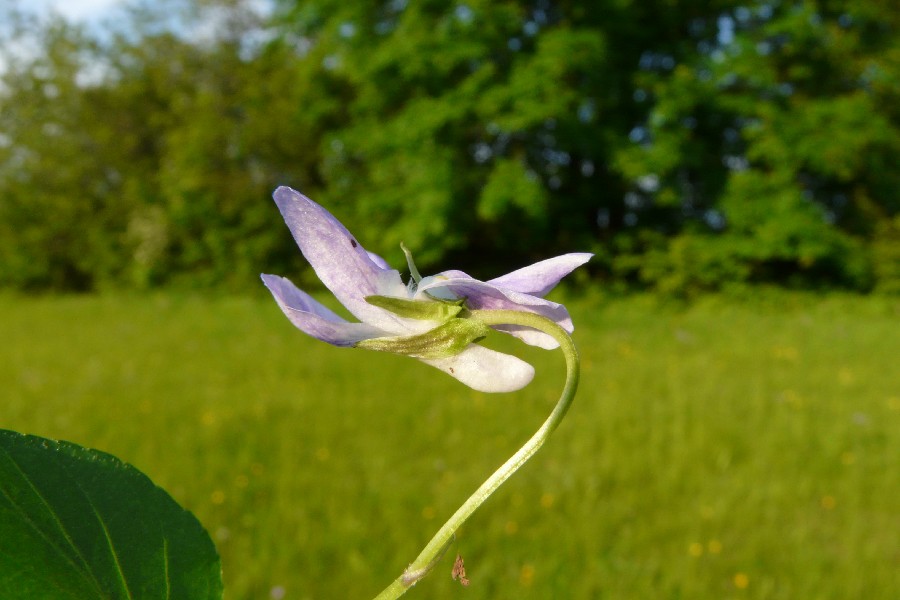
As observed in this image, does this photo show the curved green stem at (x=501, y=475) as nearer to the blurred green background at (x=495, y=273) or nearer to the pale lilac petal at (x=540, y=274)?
the pale lilac petal at (x=540, y=274)

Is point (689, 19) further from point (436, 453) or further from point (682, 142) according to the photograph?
point (436, 453)

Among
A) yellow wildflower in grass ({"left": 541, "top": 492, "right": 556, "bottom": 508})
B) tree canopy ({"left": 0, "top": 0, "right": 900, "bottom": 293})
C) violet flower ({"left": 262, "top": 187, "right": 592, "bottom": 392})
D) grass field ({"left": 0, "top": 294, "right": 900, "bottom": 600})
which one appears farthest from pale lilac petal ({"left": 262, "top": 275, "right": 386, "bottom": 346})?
tree canopy ({"left": 0, "top": 0, "right": 900, "bottom": 293})

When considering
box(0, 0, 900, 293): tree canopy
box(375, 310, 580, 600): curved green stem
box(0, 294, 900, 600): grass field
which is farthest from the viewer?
box(0, 0, 900, 293): tree canopy

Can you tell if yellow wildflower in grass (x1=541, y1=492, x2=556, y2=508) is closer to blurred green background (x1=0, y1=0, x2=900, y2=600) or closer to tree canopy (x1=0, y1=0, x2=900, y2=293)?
blurred green background (x1=0, y1=0, x2=900, y2=600)

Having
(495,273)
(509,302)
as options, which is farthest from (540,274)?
(495,273)

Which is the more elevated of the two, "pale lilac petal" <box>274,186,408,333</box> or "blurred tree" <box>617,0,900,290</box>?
"pale lilac petal" <box>274,186,408,333</box>

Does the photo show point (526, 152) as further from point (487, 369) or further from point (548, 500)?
point (487, 369)

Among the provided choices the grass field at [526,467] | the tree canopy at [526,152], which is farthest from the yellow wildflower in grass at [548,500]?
the tree canopy at [526,152]
